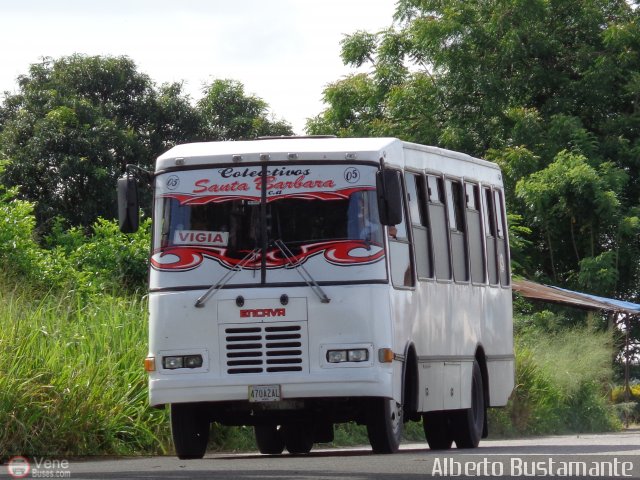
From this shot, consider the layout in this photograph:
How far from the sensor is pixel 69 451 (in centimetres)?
1454

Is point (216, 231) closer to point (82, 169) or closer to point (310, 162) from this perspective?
point (310, 162)

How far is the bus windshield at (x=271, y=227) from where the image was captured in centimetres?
1353

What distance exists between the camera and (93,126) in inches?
1526

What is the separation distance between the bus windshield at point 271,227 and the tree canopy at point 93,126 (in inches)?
822

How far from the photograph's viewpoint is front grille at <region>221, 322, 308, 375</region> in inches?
530

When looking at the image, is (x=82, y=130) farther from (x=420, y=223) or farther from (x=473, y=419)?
(x=420, y=223)

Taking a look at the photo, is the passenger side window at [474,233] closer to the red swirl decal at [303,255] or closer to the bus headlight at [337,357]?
the red swirl decal at [303,255]

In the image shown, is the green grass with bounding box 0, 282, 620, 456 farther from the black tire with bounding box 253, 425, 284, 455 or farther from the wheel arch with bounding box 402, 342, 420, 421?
the wheel arch with bounding box 402, 342, 420, 421

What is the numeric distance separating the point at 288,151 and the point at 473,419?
4.27 metres

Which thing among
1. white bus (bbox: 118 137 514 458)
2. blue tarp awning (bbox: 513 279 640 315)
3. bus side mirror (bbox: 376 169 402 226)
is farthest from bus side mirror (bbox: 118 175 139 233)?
blue tarp awning (bbox: 513 279 640 315)

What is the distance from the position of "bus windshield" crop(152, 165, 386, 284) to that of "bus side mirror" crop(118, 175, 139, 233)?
30 cm

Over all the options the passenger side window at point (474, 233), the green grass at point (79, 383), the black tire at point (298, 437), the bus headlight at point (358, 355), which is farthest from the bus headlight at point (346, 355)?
the passenger side window at point (474, 233)

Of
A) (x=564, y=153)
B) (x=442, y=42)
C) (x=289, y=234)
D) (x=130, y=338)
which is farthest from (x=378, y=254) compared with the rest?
(x=442, y=42)

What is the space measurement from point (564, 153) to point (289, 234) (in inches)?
824
